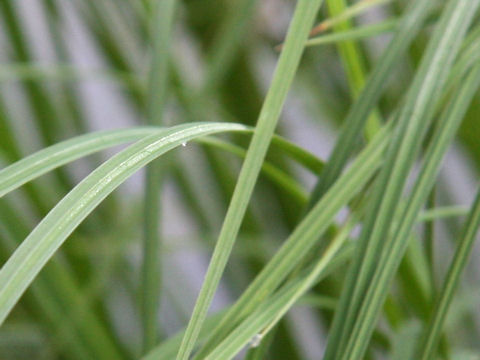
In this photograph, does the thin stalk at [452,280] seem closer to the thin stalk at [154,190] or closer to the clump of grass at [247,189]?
the clump of grass at [247,189]

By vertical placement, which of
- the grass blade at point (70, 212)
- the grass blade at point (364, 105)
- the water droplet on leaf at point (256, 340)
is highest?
the grass blade at point (364, 105)

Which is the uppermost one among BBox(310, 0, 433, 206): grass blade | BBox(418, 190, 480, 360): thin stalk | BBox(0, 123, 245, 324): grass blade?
BBox(310, 0, 433, 206): grass blade

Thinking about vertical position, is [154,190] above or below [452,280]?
above

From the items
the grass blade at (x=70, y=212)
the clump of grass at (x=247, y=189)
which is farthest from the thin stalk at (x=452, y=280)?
the grass blade at (x=70, y=212)

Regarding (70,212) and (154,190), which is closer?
(70,212)

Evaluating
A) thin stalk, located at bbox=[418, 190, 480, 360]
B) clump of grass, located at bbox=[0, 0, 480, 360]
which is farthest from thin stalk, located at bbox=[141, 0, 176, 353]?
thin stalk, located at bbox=[418, 190, 480, 360]

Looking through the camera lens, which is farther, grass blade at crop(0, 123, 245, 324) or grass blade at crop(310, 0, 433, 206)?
grass blade at crop(310, 0, 433, 206)

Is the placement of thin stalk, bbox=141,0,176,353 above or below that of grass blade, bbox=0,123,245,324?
above

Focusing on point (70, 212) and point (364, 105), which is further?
point (364, 105)

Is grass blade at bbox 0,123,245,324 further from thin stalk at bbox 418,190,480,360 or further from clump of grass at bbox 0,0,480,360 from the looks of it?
thin stalk at bbox 418,190,480,360

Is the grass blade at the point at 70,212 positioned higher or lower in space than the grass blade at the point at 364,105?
lower

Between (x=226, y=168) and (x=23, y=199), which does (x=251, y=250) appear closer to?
(x=226, y=168)

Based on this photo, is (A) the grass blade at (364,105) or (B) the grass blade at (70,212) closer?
(B) the grass blade at (70,212)
